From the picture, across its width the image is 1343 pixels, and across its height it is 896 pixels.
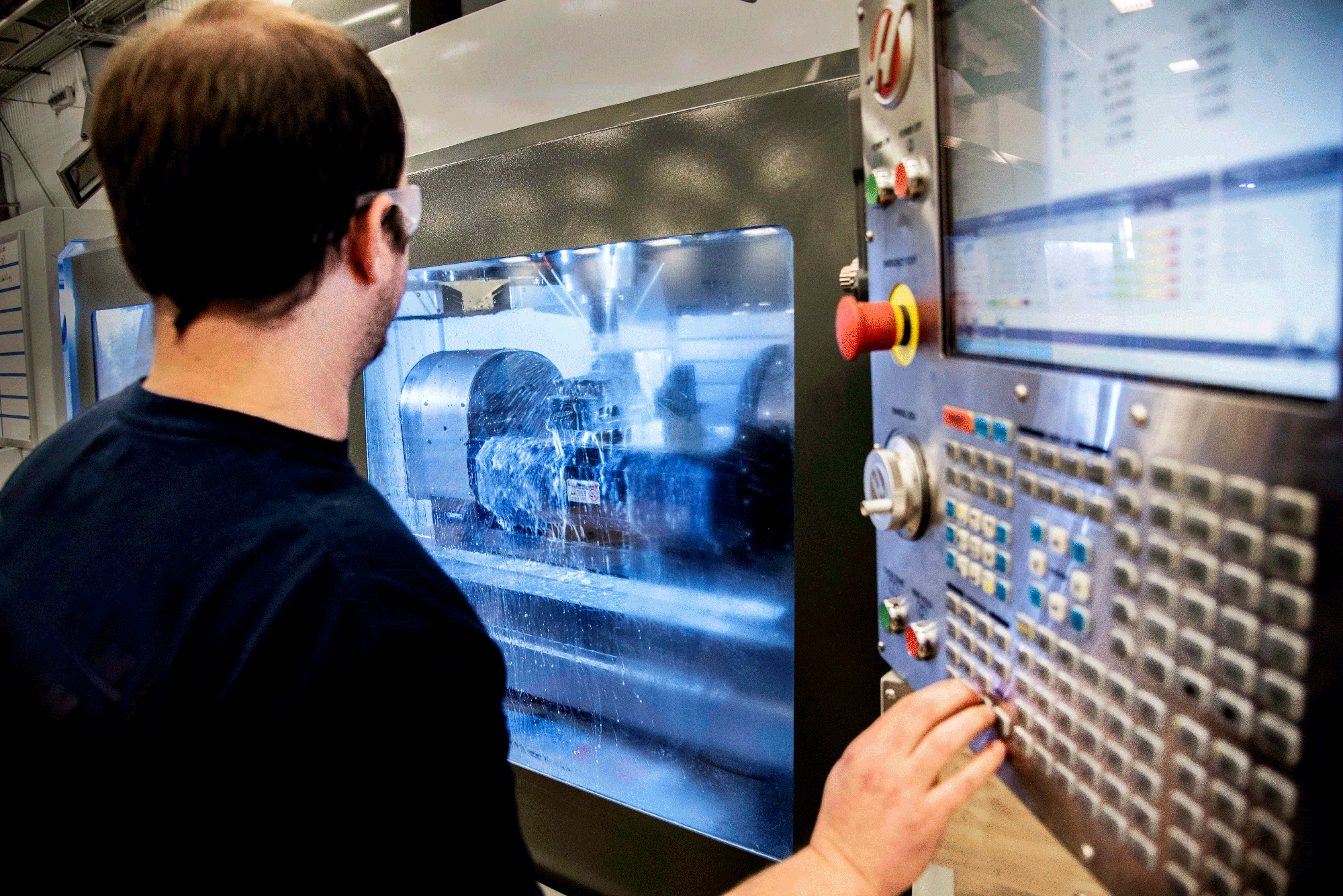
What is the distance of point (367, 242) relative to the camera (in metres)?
0.68

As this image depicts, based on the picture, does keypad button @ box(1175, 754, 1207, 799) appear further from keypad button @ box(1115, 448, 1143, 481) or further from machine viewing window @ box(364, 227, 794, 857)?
machine viewing window @ box(364, 227, 794, 857)

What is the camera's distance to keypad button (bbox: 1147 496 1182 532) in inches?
15.8

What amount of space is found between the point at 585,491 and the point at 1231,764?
0.83m

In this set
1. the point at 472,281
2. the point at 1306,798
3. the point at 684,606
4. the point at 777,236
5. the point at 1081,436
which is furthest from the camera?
the point at 472,281

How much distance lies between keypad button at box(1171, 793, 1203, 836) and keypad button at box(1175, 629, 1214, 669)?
7 centimetres

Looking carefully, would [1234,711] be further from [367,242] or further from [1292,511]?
[367,242]

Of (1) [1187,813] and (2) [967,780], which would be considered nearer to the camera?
(1) [1187,813]

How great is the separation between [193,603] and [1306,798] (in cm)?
60

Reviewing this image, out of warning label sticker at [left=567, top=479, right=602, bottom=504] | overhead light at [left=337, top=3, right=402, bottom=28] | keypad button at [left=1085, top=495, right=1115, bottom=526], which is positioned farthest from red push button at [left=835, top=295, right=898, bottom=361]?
overhead light at [left=337, top=3, right=402, bottom=28]

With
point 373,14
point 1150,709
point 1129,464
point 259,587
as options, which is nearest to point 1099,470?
point 1129,464

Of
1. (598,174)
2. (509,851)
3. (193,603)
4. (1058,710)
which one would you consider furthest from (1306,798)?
(598,174)

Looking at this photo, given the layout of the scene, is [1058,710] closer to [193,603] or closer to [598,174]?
[193,603]

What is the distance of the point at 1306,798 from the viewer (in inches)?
13.5

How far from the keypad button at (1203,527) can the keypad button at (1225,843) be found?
134mm
